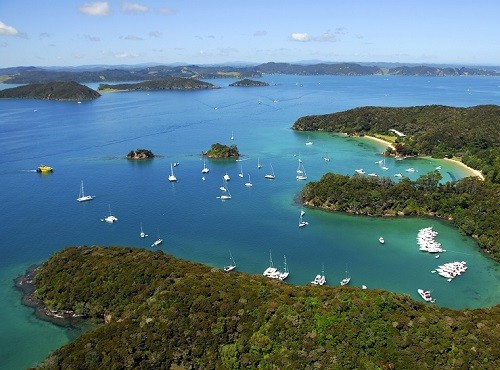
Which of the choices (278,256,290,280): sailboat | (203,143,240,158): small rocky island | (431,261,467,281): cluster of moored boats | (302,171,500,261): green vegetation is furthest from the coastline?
(278,256,290,280): sailboat

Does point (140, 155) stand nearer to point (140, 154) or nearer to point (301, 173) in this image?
point (140, 154)

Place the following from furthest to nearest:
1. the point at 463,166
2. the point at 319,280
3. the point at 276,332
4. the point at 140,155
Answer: the point at 140,155, the point at 463,166, the point at 319,280, the point at 276,332

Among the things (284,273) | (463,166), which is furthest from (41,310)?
(463,166)

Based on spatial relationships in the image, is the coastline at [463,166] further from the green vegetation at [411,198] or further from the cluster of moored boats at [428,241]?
the cluster of moored boats at [428,241]

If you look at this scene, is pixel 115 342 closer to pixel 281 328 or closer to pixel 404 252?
pixel 281 328

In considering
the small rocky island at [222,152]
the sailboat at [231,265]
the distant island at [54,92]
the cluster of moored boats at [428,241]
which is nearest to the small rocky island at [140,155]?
the small rocky island at [222,152]
